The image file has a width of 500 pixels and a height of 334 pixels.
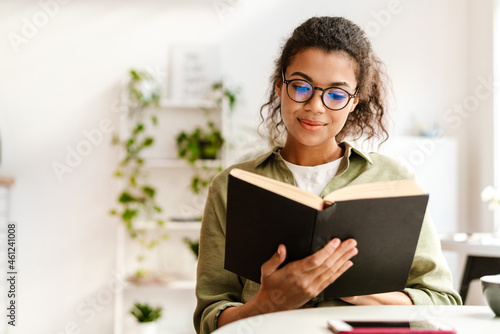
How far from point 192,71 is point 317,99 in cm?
272

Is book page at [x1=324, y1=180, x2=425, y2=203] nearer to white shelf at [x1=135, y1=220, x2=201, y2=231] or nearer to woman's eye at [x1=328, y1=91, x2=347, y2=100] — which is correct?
woman's eye at [x1=328, y1=91, x2=347, y2=100]

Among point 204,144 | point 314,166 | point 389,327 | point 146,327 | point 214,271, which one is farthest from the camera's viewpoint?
point 204,144

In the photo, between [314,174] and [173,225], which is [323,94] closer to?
[314,174]

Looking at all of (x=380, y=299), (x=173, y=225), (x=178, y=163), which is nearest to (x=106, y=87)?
(x=178, y=163)

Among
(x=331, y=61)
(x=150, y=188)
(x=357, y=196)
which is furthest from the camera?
(x=150, y=188)

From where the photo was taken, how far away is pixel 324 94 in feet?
4.02

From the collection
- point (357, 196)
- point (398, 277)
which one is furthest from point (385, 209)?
point (398, 277)

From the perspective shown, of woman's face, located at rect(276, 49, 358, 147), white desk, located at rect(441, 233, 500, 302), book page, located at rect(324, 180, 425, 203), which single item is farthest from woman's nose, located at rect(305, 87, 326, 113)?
white desk, located at rect(441, 233, 500, 302)

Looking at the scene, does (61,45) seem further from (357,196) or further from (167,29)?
(357,196)

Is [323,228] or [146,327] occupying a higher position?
[323,228]

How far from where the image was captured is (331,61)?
4.10 ft

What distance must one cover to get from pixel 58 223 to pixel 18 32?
137 centimetres

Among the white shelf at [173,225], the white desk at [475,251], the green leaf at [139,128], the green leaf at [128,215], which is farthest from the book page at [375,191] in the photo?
the green leaf at [139,128]

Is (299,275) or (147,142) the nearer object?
(299,275)
